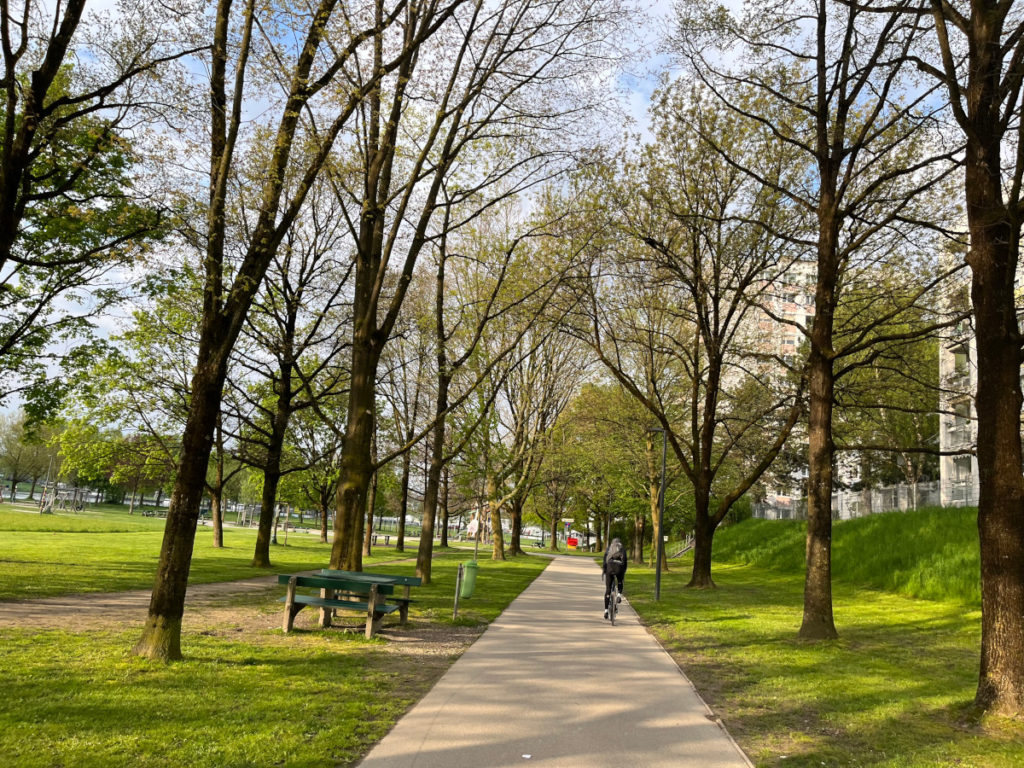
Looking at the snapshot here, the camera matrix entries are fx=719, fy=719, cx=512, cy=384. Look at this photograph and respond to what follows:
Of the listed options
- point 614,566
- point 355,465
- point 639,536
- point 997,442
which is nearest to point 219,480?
point 355,465

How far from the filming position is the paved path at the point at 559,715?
16.7 feet

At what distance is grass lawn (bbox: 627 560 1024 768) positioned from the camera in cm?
585

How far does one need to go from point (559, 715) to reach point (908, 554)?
20222mm

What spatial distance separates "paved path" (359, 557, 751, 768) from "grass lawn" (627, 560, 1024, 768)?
44 cm

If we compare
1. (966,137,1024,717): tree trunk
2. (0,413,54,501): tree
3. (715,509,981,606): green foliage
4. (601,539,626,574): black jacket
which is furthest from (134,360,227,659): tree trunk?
(0,413,54,501): tree

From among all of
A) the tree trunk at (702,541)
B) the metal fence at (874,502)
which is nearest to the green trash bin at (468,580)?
the tree trunk at (702,541)

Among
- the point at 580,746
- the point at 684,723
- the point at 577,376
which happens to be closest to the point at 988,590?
the point at 684,723

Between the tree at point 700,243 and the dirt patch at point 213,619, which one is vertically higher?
the tree at point 700,243

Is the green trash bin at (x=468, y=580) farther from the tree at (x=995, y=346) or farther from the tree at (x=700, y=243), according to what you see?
the tree at (x=995, y=346)

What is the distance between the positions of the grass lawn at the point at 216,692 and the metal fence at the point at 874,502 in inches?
1030

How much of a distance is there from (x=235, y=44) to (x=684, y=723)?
9.12 meters

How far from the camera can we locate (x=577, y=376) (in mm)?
35219

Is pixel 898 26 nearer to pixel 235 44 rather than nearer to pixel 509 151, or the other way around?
pixel 509 151

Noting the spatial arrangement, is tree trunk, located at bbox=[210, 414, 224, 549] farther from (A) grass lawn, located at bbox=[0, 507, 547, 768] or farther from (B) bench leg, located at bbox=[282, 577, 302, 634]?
(A) grass lawn, located at bbox=[0, 507, 547, 768]
